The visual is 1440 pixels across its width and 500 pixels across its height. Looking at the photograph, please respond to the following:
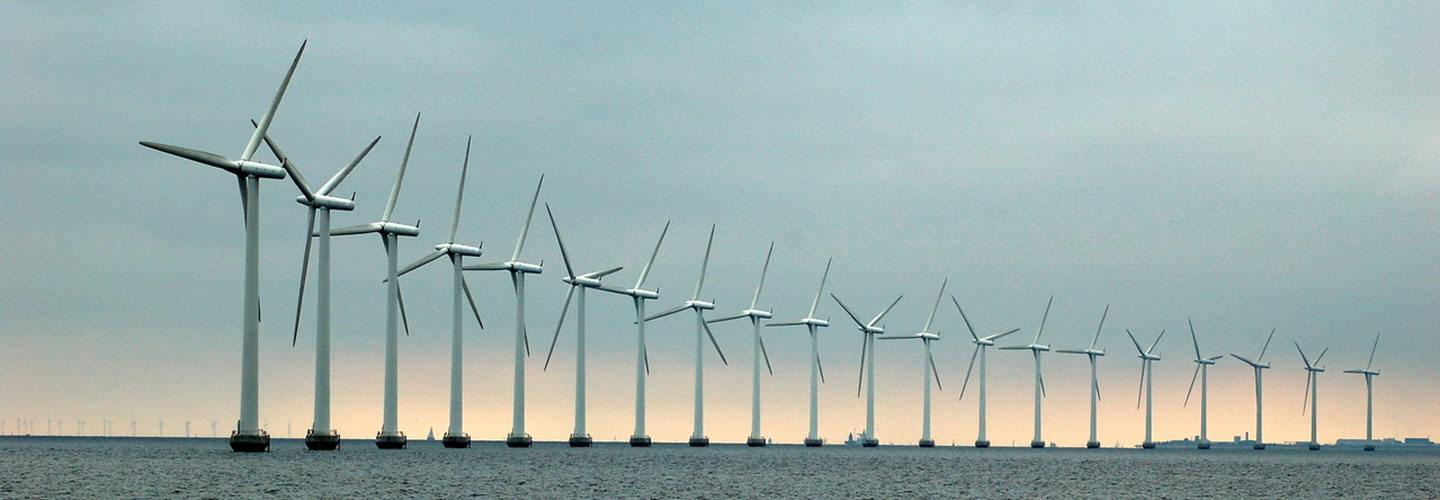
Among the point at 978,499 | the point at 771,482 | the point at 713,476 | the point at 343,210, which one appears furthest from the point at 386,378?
the point at 978,499

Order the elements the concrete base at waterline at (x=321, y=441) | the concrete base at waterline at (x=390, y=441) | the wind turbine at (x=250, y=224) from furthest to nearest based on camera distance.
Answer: the concrete base at waterline at (x=390, y=441) → the concrete base at waterline at (x=321, y=441) → the wind turbine at (x=250, y=224)

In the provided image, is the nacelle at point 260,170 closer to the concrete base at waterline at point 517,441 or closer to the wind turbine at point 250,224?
the wind turbine at point 250,224

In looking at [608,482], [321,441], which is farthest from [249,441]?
[608,482]

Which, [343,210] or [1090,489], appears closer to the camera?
[1090,489]

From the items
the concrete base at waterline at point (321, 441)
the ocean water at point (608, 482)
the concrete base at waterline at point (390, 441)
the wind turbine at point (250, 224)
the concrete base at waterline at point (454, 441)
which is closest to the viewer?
the ocean water at point (608, 482)

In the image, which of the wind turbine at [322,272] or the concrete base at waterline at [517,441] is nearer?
the wind turbine at [322,272]

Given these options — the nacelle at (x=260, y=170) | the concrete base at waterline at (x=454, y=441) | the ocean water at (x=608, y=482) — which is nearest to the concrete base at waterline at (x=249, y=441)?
the ocean water at (x=608, y=482)

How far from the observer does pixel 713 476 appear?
436 feet

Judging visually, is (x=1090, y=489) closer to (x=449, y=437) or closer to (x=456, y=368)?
(x=456, y=368)

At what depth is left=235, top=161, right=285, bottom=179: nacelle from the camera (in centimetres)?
11856

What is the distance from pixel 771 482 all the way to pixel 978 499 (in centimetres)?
2387

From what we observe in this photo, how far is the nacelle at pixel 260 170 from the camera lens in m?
119

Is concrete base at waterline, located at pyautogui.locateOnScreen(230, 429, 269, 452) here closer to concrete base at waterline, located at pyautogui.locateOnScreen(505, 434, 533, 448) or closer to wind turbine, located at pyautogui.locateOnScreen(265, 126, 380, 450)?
wind turbine, located at pyautogui.locateOnScreen(265, 126, 380, 450)

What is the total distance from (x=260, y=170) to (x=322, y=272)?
1171cm
